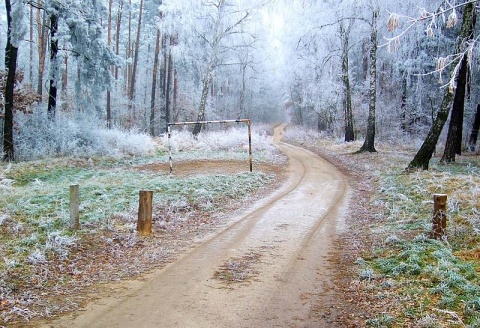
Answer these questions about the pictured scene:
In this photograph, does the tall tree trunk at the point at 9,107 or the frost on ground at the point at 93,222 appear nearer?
the frost on ground at the point at 93,222

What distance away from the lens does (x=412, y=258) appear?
5.88m

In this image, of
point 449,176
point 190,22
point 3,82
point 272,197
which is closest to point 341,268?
point 272,197

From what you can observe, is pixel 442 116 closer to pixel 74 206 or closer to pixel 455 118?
→ pixel 455 118

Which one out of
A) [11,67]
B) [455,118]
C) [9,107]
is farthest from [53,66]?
[455,118]

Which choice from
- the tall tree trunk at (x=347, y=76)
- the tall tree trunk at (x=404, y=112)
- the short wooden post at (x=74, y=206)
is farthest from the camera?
the tall tree trunk at (x=404, y=112)

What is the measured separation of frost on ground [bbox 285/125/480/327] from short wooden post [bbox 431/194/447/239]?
6.5 inches

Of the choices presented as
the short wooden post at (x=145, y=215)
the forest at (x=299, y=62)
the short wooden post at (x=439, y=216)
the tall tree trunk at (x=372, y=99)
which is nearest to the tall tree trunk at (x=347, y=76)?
the forest at (x=299, y=62)

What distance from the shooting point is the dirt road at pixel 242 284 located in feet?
14.6

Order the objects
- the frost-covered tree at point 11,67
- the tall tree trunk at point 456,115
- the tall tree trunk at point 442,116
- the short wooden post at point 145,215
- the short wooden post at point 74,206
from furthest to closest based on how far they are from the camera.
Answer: the frost-covered tree at point 11,67 → the tall tree trunk at point 456,115 → the tall tree trunk at point 442,116 → the short wooden post at point 145,215 → the short wooden post at point 74,206

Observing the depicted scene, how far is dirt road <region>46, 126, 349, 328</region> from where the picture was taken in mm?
4461

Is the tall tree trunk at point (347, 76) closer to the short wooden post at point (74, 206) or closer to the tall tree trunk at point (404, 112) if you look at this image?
the tall tree trunk at point (404, 112)

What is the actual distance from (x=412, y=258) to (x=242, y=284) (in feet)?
8.45

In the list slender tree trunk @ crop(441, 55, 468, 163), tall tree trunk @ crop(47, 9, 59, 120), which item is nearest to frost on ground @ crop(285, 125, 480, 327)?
slender tree trunk @ crop(441, 55, 468, 163)

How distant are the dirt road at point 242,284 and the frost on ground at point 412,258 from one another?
0.49 meters
